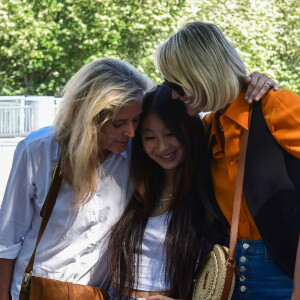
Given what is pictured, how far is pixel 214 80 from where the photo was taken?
2.52m

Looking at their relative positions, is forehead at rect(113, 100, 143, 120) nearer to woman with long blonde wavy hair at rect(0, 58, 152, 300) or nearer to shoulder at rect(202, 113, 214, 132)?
woman with long blonde wavy hair at rect(0, 58, 152, 300)

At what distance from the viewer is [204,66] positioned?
254cm

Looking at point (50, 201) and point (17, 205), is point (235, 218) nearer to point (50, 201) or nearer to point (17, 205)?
point (50, 201)

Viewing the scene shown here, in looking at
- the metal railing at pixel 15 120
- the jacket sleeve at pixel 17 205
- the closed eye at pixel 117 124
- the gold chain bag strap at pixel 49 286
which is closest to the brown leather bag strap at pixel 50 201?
the gold chain bag strap at pixel 49 286

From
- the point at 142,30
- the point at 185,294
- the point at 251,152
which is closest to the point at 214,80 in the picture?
the point at 251,152

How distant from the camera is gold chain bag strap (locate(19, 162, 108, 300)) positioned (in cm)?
285

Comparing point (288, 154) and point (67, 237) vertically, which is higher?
point (288, 154)

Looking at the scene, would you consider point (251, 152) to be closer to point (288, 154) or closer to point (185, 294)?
point (288, 154)

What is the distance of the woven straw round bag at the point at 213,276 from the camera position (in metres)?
2.49

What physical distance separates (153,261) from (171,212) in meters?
0.26

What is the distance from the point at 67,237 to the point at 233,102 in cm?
106

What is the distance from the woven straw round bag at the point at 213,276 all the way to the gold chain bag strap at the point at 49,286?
1.94 feet

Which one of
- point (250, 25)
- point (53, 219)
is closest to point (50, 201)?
point (53, 219)

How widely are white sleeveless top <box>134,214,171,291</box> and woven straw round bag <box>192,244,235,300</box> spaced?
236 mm
